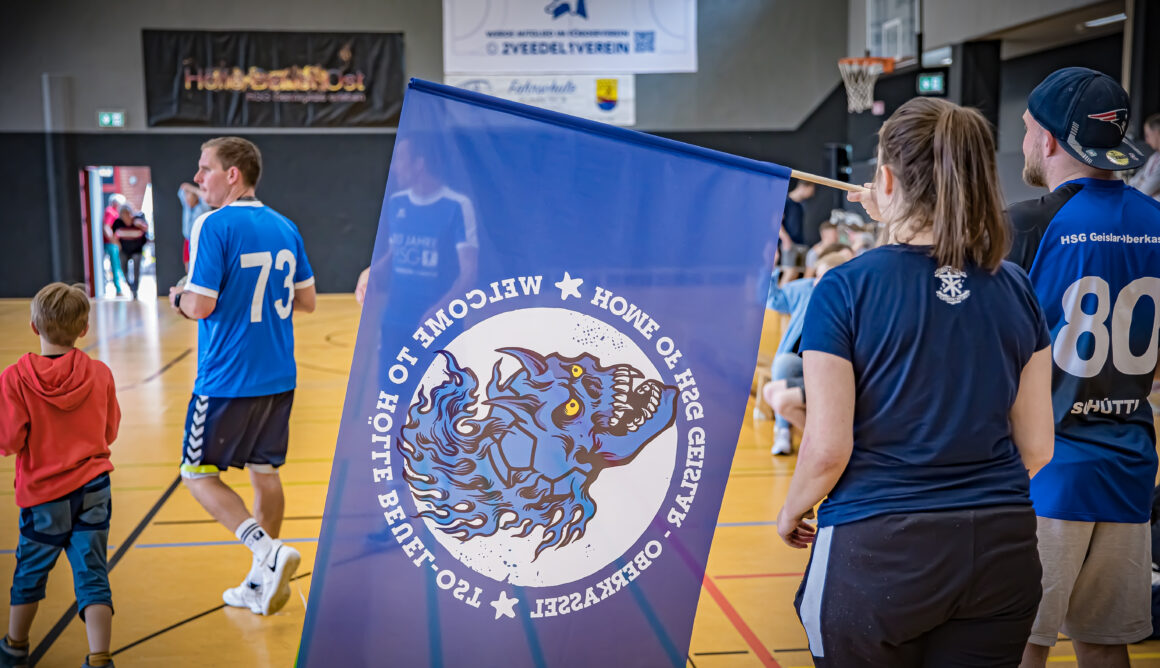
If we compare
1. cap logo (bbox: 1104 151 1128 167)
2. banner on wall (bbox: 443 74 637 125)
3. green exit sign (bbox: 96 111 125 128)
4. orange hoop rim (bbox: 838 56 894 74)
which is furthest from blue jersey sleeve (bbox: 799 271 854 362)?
green exit sign (bbox: 96 111 125 128)

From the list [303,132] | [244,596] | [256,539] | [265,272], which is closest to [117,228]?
[303,132]

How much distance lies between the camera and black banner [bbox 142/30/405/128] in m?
15.5

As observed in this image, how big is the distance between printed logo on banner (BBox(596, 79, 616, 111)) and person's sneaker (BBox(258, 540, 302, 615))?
1313 cm

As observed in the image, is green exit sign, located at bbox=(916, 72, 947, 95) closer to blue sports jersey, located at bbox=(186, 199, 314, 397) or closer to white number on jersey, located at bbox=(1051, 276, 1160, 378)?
blue sports jersey, located at bbox=(186, 199, 314, 397)

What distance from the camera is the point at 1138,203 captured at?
2172 millimetres

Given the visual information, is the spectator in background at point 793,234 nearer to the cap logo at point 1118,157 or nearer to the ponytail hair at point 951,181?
the cap logo at point 1118,157

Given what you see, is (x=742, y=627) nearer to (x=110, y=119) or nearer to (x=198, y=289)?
(x=198, y=289)

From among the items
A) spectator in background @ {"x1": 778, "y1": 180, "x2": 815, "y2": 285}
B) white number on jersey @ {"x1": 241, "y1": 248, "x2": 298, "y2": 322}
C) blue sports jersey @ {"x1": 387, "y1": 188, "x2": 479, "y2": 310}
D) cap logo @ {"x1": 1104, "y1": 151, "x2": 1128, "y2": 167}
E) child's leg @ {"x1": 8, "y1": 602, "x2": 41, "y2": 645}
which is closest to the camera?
blue sports jersey @ {"x1": 387, "y1": 188, "x2": 479, "y2": 310}

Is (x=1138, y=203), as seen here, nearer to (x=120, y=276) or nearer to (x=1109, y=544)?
(x=1109, y=544)

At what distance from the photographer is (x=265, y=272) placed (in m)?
3.60

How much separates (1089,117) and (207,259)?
2792 mm

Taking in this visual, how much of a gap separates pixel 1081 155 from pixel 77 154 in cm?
1664

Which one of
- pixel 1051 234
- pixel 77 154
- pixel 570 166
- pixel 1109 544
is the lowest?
pixel 1109 544

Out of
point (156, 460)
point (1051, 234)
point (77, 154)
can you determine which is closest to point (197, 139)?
point (77, 154)
